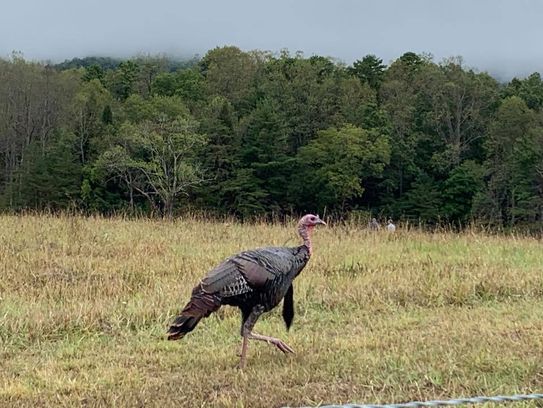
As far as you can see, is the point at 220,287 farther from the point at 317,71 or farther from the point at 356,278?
the point at 317,71

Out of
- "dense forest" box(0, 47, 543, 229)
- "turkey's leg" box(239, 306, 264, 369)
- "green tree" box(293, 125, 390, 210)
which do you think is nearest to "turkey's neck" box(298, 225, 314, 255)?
"turkey's leg" box(239, 306, 264, 369)

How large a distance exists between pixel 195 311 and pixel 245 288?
43 cm

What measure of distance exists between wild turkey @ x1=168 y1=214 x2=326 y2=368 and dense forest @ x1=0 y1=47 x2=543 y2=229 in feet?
119

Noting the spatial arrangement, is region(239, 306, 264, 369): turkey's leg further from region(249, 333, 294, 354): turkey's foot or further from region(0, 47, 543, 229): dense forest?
region(0, 47, 543, 229): dense forest

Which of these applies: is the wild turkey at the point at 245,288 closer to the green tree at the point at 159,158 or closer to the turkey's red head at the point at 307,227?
the turkey's red head at the point at 307,227

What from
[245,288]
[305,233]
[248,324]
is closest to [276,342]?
[248,324]

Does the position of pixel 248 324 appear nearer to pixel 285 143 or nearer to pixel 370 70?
pixel 285 143

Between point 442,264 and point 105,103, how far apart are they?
2144 inches

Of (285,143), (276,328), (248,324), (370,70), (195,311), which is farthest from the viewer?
(370,70)

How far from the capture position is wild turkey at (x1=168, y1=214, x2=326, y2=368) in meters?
5.21

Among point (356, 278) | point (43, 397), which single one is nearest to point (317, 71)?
point (356, 278)

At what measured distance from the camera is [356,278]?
914 centimetres

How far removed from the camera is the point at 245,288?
5266 millimetres

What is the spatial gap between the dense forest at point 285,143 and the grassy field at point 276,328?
31.6 meters
